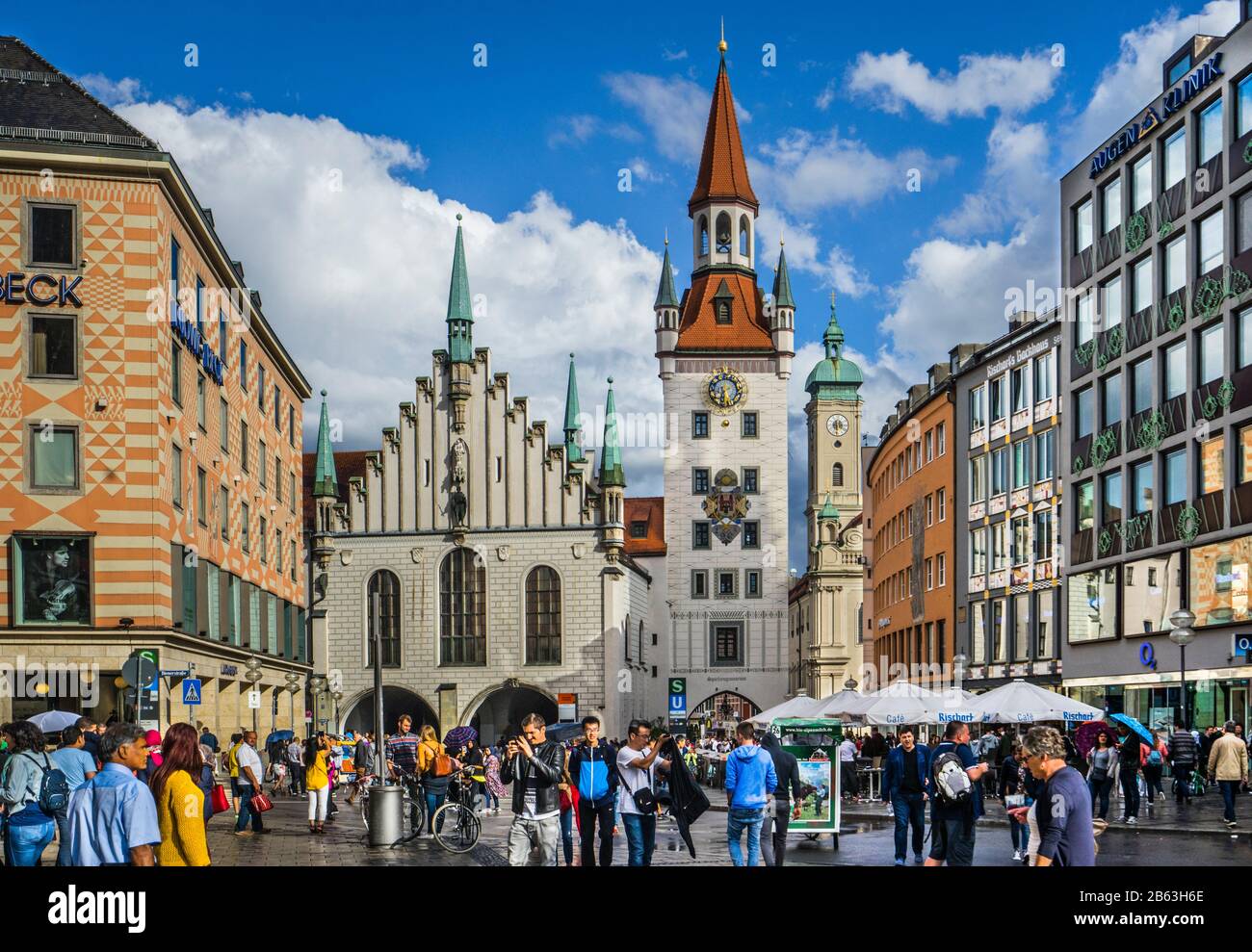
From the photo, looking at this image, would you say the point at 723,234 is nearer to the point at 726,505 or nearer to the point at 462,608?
the point at 726,505

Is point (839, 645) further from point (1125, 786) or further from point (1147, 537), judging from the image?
point (1125, 786)

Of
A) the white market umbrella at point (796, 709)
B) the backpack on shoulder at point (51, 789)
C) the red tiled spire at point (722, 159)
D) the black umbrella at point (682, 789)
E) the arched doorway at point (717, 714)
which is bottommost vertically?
the arched doorway at point (717, 714)

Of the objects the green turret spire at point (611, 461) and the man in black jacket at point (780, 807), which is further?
the green turret spire at point (611, 461)

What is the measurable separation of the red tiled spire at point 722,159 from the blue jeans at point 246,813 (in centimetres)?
7671

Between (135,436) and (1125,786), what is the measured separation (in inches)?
916

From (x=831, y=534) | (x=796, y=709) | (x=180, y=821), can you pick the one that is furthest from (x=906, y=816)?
(x=831, y=534)

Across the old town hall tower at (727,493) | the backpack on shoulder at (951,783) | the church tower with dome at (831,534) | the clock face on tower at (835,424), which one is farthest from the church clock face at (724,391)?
the backpack on shoulder at (951,783)

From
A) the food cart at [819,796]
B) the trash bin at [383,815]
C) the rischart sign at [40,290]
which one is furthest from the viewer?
the rischart sign at [40,290]

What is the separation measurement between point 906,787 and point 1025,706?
1058 centimetres

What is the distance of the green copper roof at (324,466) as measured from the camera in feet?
273

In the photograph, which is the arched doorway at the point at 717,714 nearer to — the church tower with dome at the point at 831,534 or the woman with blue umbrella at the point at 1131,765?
the church tower with dome at the point at 831,534

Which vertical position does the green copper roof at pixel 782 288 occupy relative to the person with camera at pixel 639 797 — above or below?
above

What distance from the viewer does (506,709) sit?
8306 centimetres
